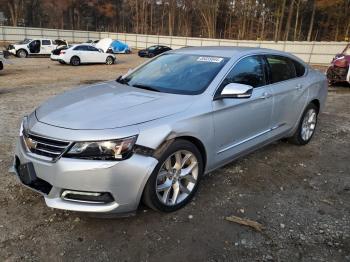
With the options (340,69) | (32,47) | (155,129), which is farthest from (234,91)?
(32,47)

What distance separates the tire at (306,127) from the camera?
536 centimetres

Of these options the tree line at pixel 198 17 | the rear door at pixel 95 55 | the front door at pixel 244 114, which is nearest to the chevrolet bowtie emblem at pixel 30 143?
the front door at pixel 244 114

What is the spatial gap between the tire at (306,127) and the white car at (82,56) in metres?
17.4

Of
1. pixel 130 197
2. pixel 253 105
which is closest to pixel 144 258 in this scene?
pixel 130 197

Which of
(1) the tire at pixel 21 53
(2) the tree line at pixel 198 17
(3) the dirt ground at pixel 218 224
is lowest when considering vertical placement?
(1) the tire at pixel 21 53

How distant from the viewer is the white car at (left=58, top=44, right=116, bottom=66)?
798 inches

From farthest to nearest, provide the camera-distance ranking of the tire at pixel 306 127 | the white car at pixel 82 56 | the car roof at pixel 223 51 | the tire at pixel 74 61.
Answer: the tire at pixel 74 61, the white car at pixel 82 56, the tire at pixel 306 127, the car roof at pixel 223 51

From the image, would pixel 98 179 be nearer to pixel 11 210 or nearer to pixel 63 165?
pixel 63 165

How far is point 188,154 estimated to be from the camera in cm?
342

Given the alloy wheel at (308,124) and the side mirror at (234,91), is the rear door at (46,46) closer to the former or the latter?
the alloy wheel at (308,124)

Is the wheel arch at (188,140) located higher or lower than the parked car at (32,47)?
higher

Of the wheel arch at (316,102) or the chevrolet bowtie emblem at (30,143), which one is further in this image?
the wheel arch at (316,102)

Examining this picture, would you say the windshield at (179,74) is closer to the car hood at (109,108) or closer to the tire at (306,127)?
the car hood at (109,108)

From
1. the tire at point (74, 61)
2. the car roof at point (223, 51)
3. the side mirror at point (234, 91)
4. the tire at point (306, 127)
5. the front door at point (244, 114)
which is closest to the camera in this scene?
Answer: the side mirror at point (234, 91)
